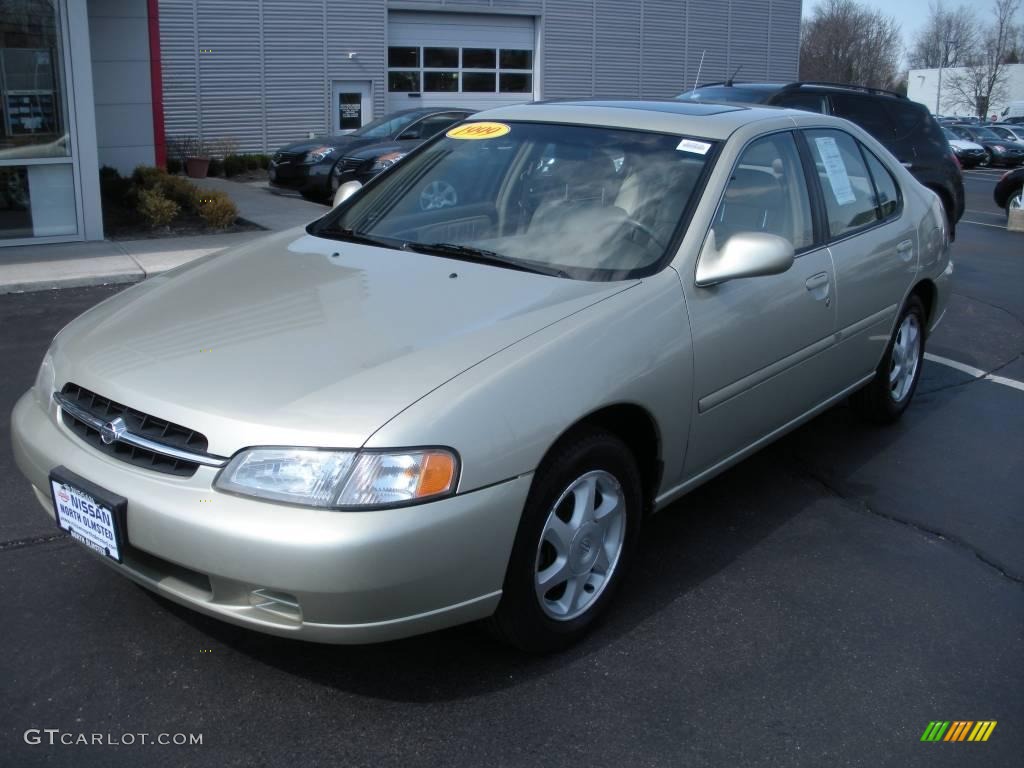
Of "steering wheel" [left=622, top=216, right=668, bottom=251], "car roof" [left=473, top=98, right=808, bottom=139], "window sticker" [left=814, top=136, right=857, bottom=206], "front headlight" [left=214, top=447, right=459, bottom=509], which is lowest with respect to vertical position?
"front headlight" [left=214, top=447, right=459, bottom=509]

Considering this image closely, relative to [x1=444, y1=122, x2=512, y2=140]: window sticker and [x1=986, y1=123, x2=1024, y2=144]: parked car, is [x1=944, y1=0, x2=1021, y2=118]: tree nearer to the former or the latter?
[x1=986, y1=123, x2=1024, y2=144]: parked car

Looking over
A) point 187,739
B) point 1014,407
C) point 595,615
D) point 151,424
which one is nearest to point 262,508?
point 151,424

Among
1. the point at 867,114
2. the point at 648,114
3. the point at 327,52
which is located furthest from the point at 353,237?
the point at 327,52

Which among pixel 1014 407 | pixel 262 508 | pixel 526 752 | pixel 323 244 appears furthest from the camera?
pixel 1014 407

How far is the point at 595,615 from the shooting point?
10.8 feet

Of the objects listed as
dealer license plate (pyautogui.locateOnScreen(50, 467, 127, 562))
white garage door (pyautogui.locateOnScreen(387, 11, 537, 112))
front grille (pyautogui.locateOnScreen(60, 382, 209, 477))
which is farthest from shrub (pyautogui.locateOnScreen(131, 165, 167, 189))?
white garage door (pyautogui.locateOnScreen(387, 11, 537, 112))

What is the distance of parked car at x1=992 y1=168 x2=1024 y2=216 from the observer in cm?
1483

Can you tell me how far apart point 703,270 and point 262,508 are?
5.79 ft

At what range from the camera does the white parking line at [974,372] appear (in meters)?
6.47

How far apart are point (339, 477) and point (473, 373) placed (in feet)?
1.60

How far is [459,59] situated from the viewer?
29516mm

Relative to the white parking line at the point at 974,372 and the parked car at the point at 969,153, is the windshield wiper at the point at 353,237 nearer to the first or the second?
the white parking line at the point at 974,372

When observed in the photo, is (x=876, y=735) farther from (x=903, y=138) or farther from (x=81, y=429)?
(x=903, y=138)

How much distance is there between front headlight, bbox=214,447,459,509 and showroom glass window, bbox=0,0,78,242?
29.7 ft
